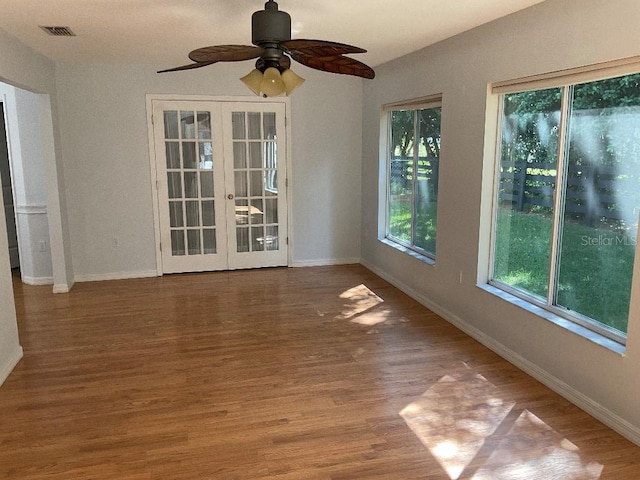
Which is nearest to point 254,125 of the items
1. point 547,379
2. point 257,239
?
point 257,239

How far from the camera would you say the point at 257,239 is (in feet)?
21.0

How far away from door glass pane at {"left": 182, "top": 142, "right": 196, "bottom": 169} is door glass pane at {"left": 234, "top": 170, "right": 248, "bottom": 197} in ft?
1.72

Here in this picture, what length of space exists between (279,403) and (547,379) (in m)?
1.74

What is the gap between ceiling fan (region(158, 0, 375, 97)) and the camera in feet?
8.02

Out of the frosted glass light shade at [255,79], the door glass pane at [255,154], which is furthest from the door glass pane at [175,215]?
the frosted glass light shade at [255,79]

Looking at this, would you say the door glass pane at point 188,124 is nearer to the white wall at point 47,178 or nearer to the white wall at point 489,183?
the white wall at point 47,178

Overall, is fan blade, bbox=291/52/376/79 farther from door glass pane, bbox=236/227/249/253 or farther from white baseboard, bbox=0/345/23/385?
door glass pane, bbox=236/227/249/253

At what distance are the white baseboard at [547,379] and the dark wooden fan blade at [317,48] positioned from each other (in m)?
2.37

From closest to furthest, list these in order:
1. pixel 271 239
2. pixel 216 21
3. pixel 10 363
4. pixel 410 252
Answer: pixel 10 363 → pixel 216 21 → pixel 410 252 → pixel 271 239

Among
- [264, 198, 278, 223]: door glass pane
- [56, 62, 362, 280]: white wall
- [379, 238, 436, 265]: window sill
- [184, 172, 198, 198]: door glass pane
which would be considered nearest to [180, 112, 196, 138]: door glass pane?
[56, 62, 362, 280]: white wall

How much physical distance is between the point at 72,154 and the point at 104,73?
0.97 metres

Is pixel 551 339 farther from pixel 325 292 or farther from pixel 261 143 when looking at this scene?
pixel 261 143

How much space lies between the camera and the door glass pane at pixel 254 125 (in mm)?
6086

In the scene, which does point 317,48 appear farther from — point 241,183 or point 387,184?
point 241,183
